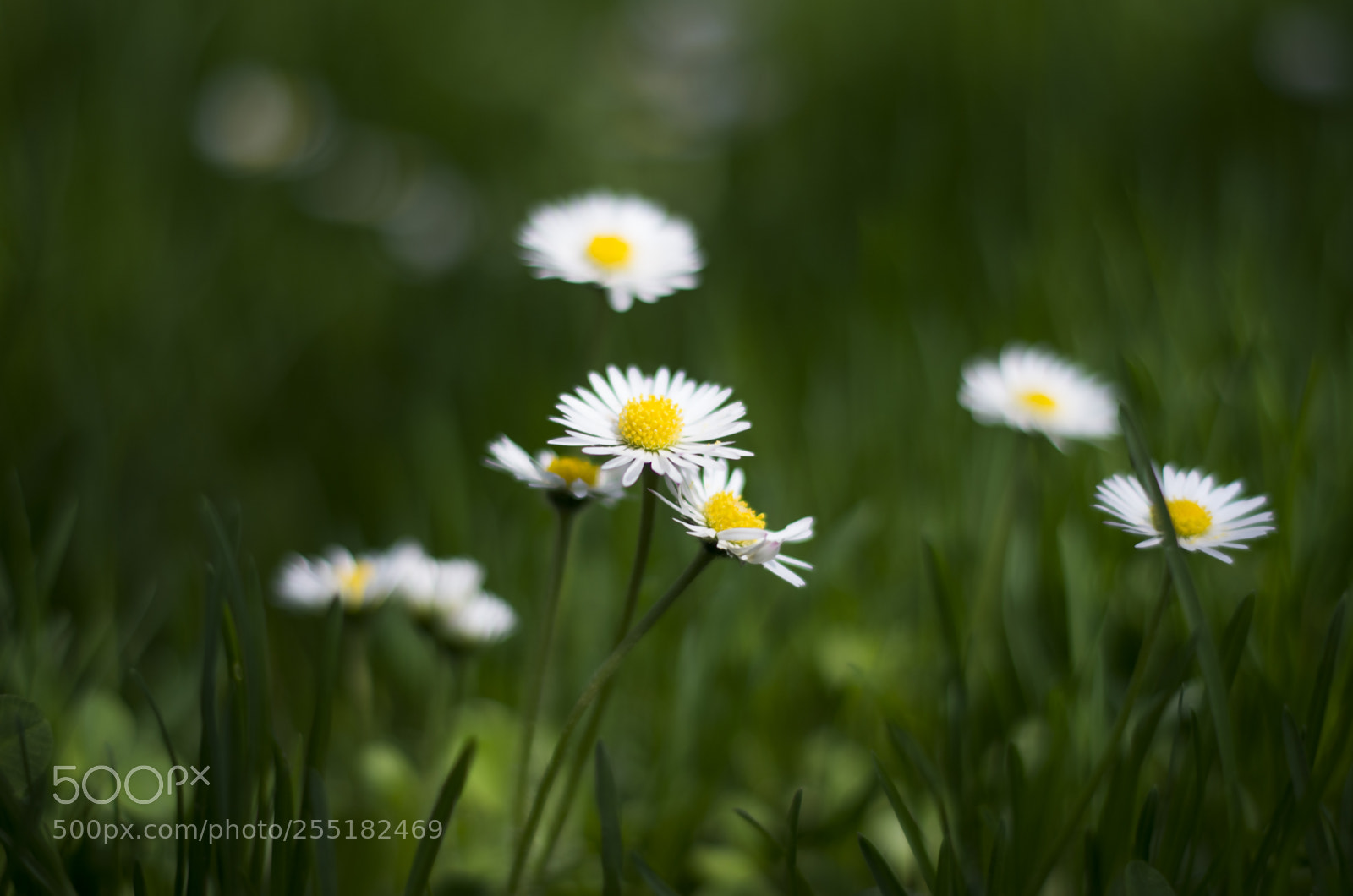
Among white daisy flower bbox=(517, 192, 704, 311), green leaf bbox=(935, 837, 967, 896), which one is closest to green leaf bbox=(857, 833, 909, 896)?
green leaf bbox=(935, 837, 967, 896)

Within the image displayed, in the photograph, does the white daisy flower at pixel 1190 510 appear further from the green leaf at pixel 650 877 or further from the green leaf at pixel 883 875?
the green leaf at pixel 650 877

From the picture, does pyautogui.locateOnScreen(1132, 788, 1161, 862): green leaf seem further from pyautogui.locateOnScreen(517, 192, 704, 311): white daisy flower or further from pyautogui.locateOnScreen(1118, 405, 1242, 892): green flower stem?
pyautogui.locateOnScreen(517, 192, 704, 311): white daisy flower

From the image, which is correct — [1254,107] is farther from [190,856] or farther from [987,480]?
[190,856]

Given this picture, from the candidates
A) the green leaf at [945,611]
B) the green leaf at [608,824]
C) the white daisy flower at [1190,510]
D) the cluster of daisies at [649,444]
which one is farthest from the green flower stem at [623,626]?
the white daisy flower at [1190,510]

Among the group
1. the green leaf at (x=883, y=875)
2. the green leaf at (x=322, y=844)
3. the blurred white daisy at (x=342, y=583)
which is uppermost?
the blurred white daisy at (x=342, y=583)

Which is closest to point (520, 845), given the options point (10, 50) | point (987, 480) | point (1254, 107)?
point (987, 480)

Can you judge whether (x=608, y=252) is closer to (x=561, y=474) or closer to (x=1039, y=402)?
(x=561, y=474)
